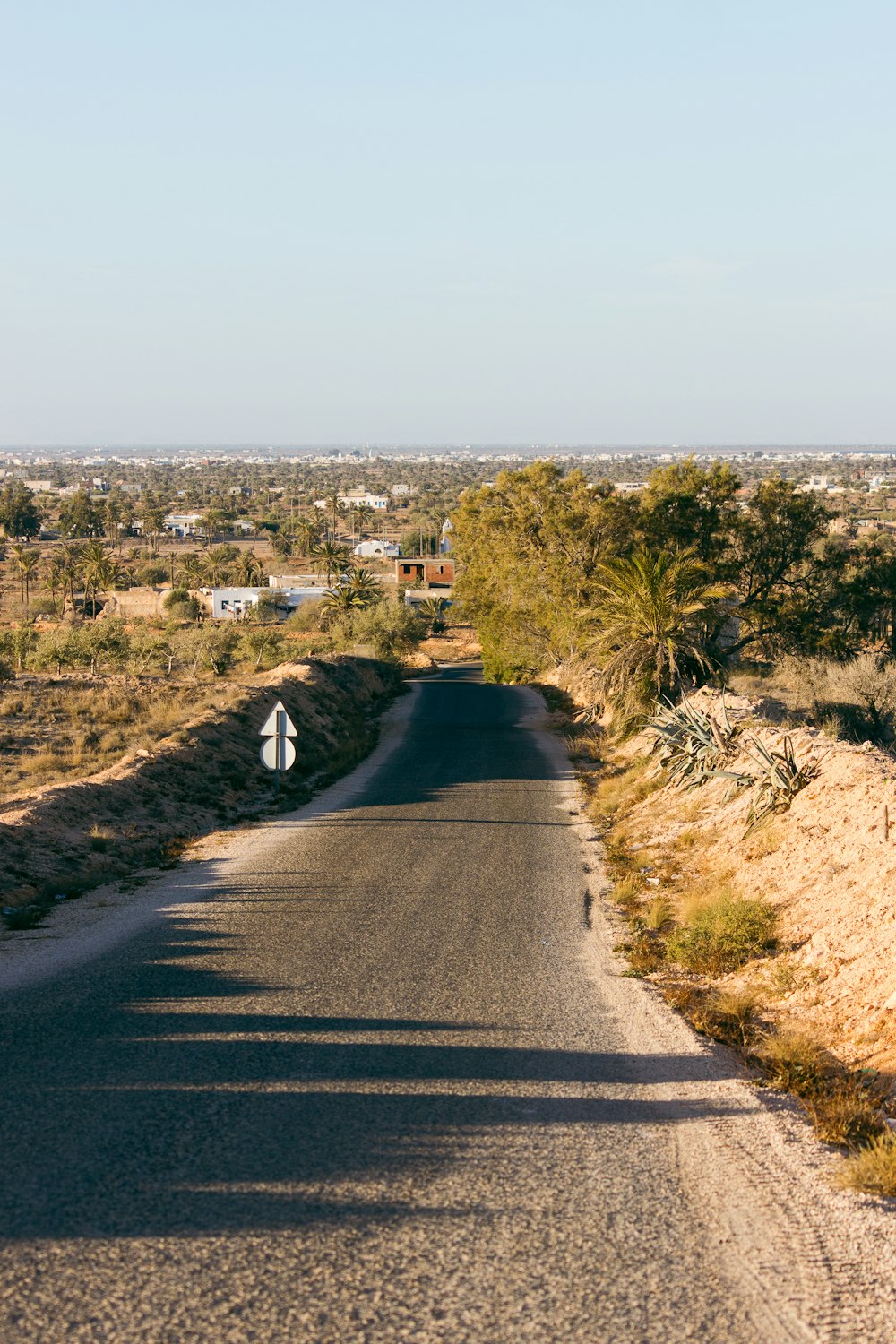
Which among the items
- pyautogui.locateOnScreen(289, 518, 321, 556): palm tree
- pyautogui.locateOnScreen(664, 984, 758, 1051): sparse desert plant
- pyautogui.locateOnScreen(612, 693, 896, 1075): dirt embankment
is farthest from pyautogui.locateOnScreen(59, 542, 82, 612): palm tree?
pyautogui.locateOnScreen(664, 984, 758, 1051): sparse desert plant

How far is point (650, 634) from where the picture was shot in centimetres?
2375

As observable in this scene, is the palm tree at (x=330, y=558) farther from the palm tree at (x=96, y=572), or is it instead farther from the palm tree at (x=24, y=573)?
the palm tree at (x=24, y=573)

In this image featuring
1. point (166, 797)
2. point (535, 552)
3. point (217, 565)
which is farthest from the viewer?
point (217, 565)

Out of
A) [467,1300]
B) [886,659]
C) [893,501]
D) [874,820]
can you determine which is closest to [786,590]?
[886,659]

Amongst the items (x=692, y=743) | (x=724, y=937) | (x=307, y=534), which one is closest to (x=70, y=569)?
(x=307, y=534)

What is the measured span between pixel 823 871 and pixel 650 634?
12765 mm

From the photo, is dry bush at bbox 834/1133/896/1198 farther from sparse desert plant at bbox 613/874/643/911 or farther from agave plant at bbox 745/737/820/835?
agave plant at bbox 745/737/820/835

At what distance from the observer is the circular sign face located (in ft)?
56.7

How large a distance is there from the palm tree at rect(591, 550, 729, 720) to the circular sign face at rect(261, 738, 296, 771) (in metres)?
8.86

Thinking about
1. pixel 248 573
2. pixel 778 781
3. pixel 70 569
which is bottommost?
pixel 248 573

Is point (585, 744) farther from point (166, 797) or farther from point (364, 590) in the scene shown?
point (364, 590)

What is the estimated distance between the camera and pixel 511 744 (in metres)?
27.1

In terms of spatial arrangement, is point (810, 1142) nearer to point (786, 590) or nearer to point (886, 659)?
point (886, 659)

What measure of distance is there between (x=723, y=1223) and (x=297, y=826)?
38.6 feet
